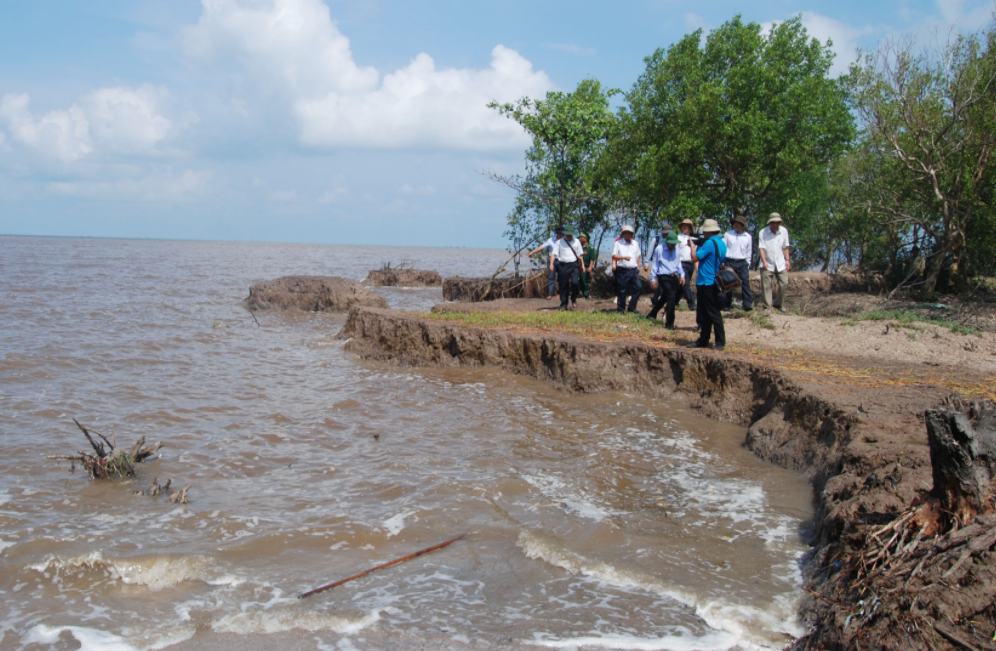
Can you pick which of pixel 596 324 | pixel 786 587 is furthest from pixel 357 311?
pixel 786 587

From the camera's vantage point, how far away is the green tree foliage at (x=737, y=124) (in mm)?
12930

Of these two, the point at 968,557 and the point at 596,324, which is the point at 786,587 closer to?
the point at 968,557

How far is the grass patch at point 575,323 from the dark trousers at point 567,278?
0.95 m

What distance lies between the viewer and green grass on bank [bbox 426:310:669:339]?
1026 centimetres

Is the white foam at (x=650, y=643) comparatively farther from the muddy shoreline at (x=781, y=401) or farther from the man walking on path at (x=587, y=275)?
the man walking on path at (x=587, y=275)

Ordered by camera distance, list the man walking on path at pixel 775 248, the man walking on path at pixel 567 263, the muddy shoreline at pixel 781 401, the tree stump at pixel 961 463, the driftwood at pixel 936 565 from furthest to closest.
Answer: the man walking on path at pixel 567 263 < the man walking on path at pixel 775 248 < the muddy shoreline at pixel 781 401 < the tree stump at pixel 961 463 < the driftwood at pixel 936 565

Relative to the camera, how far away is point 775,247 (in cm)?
1102

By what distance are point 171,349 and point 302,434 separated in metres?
6.21

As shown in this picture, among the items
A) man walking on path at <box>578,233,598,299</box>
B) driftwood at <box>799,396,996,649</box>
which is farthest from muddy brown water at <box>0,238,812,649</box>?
man walking on path at <box>578,233,598,299</box>

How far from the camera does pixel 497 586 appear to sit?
4.21 metres

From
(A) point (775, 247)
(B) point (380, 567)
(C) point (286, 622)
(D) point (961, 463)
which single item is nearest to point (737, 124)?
(A) point (775, 247)

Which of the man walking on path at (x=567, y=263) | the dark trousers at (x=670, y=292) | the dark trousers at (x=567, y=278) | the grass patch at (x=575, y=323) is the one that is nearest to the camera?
the grass patch at (x=575, y=323)

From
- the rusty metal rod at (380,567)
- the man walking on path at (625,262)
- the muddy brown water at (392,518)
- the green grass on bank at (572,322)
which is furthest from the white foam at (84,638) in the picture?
the man walking on path at (625,262)

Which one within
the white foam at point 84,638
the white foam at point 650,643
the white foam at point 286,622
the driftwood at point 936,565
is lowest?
the white foam at point 84,638
